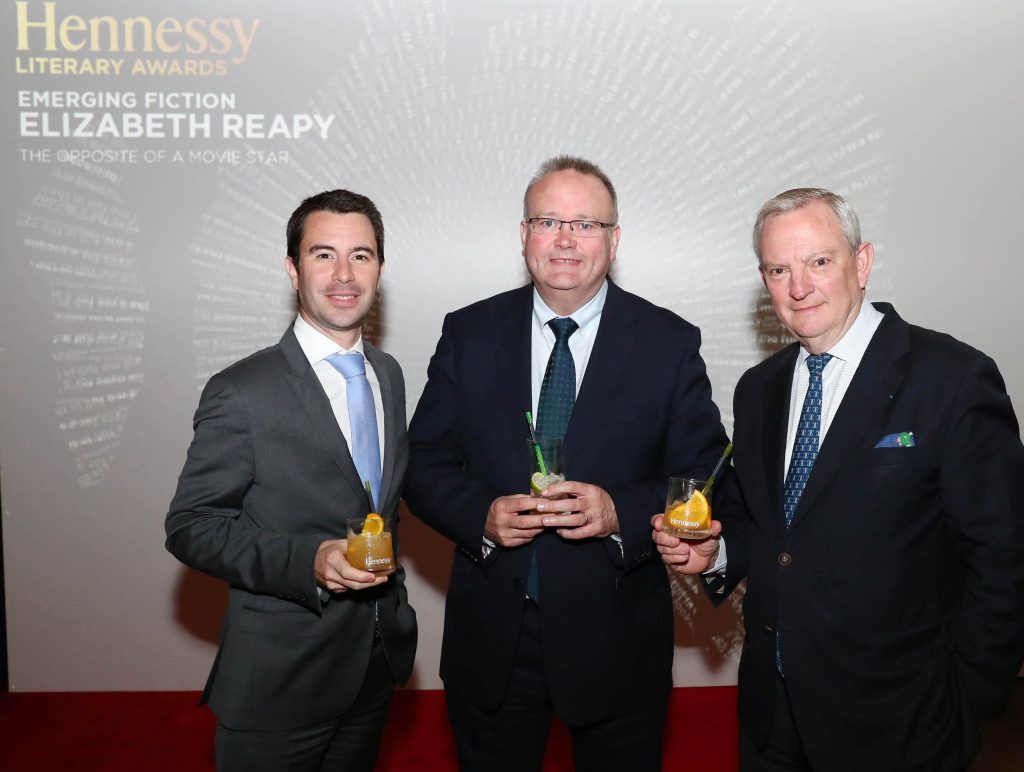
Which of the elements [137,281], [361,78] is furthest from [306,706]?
[361,78]

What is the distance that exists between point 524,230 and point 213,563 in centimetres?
123

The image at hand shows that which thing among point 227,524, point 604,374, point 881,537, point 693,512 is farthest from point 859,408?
point 227,524

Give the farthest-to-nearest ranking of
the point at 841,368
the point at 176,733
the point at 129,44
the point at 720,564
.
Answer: the point at 129,44 < the point at 176,733 < the point at 720,564 < the point at 841,368

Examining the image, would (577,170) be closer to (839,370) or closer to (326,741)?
(839,370)

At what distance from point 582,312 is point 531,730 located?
1.20 metres

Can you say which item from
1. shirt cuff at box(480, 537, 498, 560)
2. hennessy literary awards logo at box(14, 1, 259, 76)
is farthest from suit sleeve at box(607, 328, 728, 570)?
hennessy literary awards logo at box(14, 1, 259, 76)

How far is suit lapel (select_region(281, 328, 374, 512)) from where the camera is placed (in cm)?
205

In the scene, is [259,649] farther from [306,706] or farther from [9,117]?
[9,117]

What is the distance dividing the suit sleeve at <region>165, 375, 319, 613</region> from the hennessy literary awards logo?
2.53 metres

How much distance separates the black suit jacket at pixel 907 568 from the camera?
1.83m

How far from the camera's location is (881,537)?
6.13 ft

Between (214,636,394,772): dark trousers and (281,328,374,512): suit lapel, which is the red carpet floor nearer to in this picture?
(214,636,394,772): dark trousers

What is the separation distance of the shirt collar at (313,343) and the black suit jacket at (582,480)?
398 mm

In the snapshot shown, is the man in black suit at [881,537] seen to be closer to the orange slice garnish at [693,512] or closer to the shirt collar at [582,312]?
the orange slice garnish at [693,512]
